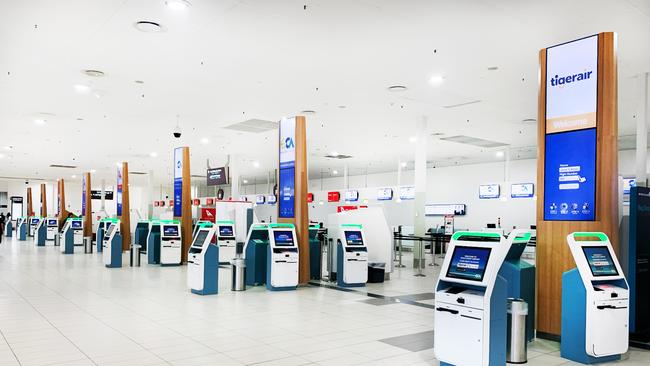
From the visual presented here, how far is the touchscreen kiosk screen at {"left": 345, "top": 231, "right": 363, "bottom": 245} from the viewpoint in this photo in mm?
10070

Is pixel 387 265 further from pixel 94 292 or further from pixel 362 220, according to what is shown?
pixel 94 292

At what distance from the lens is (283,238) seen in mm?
9484

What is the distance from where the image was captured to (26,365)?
4.57 meters

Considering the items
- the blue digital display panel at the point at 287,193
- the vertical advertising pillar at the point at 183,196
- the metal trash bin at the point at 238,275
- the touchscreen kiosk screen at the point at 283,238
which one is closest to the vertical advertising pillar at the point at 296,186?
the blue digital display panel at the point at 287,193

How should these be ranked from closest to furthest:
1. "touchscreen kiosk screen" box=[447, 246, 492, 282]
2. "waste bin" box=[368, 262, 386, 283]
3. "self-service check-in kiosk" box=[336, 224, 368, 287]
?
"touchscreen kiosk screen" box=[447, 246, 492, 282] → "self-service check-in kiosk" box=[336, 224, 368, 287] → "waste bin" box=[368, 262, 386, 283]

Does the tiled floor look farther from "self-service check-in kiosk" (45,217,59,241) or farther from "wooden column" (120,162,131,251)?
"self-service check-in kiosk" (45,217,59,241)

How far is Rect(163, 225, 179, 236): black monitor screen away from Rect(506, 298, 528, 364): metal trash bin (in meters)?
10.5

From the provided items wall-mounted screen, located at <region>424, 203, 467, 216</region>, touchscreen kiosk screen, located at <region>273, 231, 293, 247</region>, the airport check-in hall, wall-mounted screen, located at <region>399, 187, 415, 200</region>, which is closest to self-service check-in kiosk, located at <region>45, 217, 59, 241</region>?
the airport check-in hall

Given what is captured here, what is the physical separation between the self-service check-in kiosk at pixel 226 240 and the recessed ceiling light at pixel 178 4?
771cm

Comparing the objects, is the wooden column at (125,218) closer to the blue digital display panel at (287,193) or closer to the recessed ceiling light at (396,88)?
the blue digital display panel at (287,193)

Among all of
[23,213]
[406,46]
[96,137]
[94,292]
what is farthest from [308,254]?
[23,213]

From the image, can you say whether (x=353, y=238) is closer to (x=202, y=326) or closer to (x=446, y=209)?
(x=202, y=326)

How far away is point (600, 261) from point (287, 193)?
6.39 m

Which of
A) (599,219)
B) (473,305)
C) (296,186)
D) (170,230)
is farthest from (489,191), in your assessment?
(473,305)
